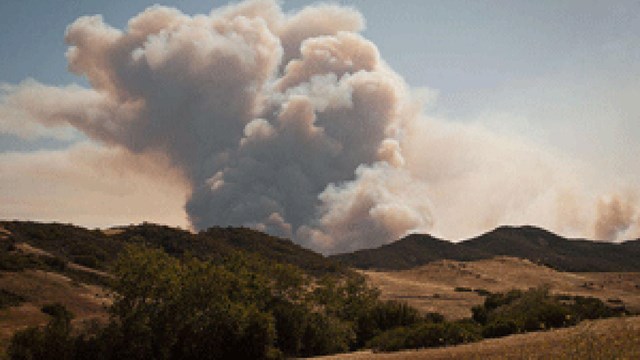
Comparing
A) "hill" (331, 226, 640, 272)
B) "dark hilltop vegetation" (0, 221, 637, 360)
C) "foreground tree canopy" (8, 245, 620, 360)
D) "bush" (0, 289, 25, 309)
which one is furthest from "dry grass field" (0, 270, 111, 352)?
"hill" (331, 226, 640, 272)

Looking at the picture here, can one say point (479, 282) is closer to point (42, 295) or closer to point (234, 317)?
point (42, 295)

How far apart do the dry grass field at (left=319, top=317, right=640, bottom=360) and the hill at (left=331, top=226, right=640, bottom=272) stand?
120 m

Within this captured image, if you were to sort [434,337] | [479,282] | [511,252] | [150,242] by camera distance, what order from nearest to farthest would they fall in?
[434,337] → [150,242] → [479,282] → [511,252]

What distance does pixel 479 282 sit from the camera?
11238cm

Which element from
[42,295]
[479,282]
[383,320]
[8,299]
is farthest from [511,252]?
[8,299]

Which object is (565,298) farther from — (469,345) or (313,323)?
(469,345)

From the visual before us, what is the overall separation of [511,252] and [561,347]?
161476 mm

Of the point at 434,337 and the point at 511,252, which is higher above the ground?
the point at 511,252

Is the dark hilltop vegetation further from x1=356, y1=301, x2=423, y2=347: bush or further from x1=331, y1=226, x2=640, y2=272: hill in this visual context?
x1=331, y1=226, x2=640, y2=272: hill

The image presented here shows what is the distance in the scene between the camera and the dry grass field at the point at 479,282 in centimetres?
8625

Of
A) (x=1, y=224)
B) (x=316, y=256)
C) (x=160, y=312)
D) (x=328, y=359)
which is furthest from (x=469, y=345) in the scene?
(x=316, y=256)

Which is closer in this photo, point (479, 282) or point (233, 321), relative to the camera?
point (233, 321)

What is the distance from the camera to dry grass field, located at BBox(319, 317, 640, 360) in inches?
575

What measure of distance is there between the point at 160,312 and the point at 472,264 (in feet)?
376
